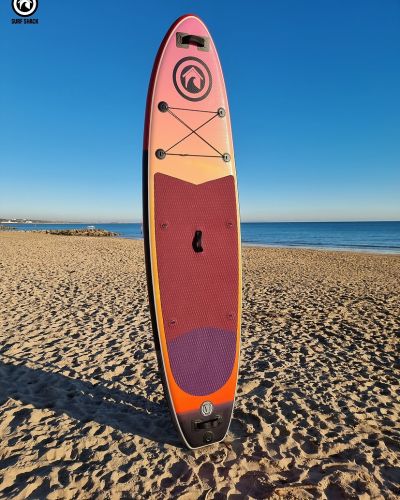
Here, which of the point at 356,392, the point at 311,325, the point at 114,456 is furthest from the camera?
the point at 311,325

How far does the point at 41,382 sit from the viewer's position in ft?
12.9

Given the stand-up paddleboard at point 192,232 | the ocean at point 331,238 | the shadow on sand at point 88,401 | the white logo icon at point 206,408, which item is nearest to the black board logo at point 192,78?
the stand-up paddleboard at point 192,232

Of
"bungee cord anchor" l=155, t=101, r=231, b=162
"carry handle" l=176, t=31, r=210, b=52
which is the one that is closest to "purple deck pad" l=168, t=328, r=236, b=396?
"bungee cord anchor" l=155, t=101, r=231, b=162

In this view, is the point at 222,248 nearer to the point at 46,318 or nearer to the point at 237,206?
the point at 237,206

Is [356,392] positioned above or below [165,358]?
below

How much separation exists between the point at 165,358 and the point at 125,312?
4.26 m

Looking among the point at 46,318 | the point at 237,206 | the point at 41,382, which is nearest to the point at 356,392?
the point at 237,206

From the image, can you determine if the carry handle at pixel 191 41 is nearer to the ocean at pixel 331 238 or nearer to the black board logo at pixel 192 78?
the black board logo at pixel 192 78

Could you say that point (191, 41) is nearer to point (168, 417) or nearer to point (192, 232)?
point (192, 232)

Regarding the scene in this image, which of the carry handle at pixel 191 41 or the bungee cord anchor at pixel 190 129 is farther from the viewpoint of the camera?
the carry handle at pixel 191 41

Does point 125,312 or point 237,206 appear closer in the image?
point 237,206

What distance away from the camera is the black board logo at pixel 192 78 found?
9.48 ft

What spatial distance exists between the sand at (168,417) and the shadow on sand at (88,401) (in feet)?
0.05

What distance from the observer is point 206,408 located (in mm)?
2902
